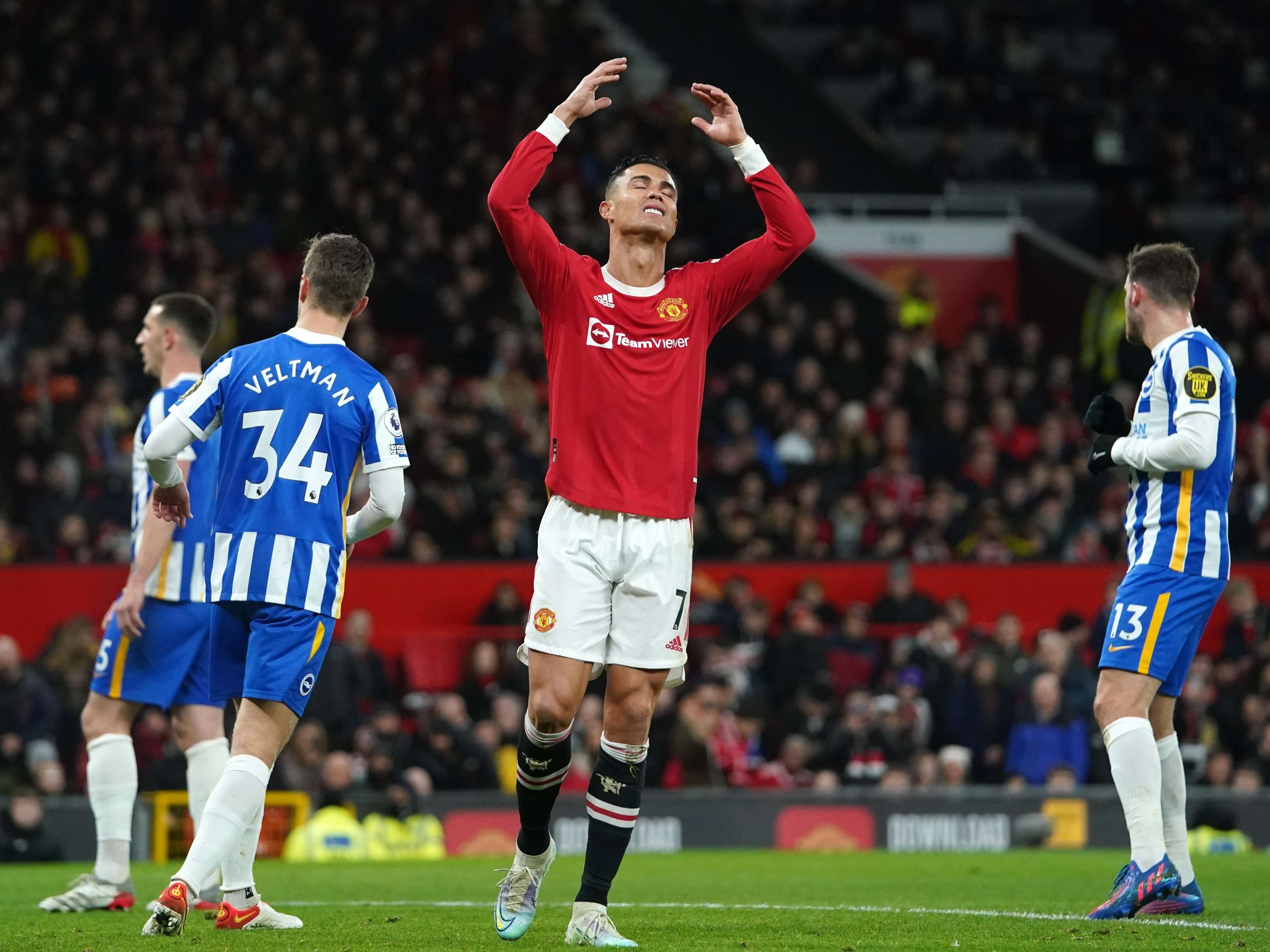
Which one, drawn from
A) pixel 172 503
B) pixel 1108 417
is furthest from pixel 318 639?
pixel 1108 417

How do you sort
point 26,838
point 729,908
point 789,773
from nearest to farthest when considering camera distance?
point 729,908
point 26,838
point 789,773

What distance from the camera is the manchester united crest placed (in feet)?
21.8

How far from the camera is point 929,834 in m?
14.9

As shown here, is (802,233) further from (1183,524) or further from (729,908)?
(729,908)

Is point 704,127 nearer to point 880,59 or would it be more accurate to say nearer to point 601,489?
point 601,489

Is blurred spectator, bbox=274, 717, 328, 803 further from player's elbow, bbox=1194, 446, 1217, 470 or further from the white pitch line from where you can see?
player's elbow, bbox=1194, 446, 1217, 470

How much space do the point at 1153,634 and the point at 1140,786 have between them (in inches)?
24.6

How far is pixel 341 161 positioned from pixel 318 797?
386 inches

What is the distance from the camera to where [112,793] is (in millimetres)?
8031

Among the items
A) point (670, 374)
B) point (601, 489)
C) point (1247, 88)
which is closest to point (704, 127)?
point (670, 374)

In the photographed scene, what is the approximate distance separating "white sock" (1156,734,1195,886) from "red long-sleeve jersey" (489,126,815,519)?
246 cm

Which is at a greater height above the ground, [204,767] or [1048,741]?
[204,767]

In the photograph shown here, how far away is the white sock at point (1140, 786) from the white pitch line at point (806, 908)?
0.29 metres

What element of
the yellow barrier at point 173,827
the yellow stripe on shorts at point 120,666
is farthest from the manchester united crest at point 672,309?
the yellow barrier at point 173,827
